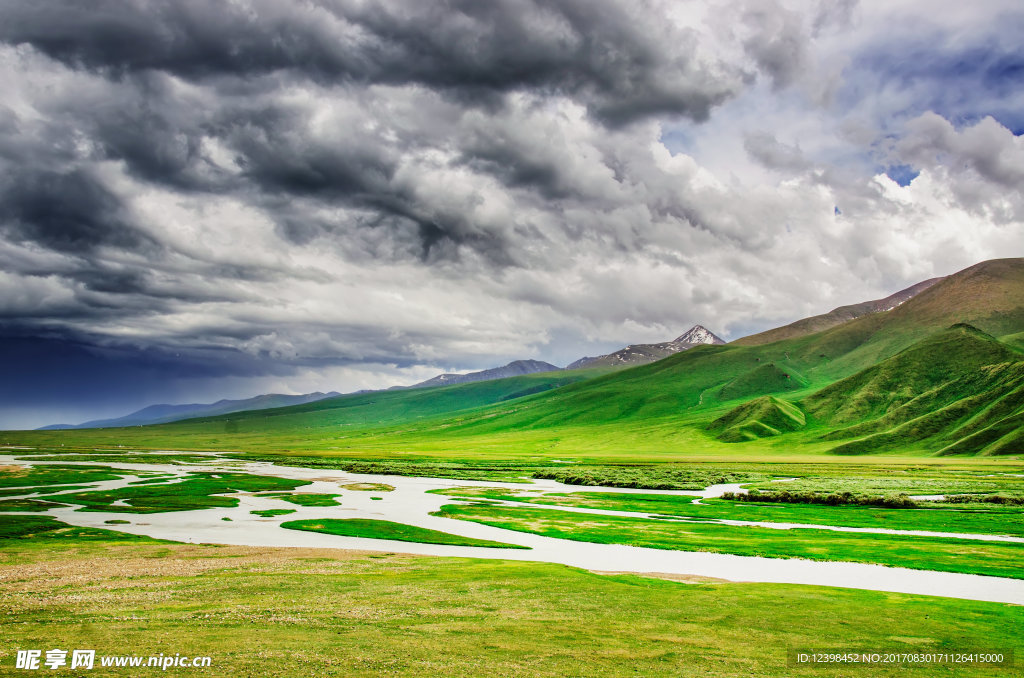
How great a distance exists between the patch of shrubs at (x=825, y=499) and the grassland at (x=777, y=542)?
1246 inches

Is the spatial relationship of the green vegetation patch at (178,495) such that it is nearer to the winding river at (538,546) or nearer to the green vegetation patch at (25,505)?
the green vegetation patch at (25,505)

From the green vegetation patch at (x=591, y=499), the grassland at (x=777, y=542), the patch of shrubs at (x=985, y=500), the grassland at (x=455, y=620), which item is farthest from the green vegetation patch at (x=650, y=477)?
the grassland at (x=455, y=620)

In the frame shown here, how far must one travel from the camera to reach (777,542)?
2094 inches

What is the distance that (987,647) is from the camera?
2166 cm

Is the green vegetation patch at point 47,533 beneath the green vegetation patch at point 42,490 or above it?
above

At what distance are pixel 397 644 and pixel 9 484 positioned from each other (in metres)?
124

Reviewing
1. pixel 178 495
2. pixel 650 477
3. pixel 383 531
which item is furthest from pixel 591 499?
pixel 178 495

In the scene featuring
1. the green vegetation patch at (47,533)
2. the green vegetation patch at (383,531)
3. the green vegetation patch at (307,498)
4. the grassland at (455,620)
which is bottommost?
the green vegetation patch at (307,498)

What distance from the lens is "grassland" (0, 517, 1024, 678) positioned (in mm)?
18641

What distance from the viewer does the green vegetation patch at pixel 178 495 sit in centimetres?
7882

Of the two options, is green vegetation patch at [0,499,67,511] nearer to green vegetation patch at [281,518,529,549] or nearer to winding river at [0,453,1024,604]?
winding river at [0,453,1024,604]

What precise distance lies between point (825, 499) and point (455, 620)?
85.6 m

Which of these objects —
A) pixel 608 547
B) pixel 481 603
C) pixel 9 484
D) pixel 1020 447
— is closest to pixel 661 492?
pixel 608 547

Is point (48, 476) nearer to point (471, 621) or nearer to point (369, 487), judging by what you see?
point (369, 487)
